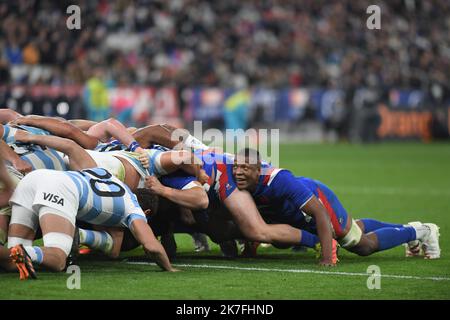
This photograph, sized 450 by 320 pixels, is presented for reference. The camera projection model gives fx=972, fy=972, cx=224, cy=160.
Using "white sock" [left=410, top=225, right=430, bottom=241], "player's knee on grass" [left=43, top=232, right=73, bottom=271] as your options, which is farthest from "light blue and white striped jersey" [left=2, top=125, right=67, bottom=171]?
"white sock" [left=410, top=225, right=430, bottom=241]

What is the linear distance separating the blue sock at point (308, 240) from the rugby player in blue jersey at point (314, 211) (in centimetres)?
12

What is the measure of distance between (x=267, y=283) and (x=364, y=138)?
2299cm

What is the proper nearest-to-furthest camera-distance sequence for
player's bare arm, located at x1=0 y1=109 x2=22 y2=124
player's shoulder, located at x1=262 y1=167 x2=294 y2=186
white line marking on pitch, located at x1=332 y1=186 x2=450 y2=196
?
player's shoulder, located at x1=262 y1=167 x2=294 y2=186
player's bare arm, located at x1=0 y1=109 x2=22 y2=124
white line marking on pitch, located at x1=332 y1=186 x2=450 y2=196

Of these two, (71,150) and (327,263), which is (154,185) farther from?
(327,263)

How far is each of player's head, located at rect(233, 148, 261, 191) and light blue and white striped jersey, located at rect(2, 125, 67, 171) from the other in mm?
1558

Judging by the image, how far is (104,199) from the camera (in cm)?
764

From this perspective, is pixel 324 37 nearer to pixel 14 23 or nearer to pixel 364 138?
pixel 364 138

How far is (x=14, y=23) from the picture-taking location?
69.3 ft

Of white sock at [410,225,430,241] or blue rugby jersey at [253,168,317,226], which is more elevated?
blue rugby jersey at [253,168,317,226]

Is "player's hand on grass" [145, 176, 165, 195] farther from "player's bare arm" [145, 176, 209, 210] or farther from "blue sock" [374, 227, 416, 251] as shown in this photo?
"blue sock" [374, 227, 416, 251]

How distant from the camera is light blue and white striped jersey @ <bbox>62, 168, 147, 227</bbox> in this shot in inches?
299

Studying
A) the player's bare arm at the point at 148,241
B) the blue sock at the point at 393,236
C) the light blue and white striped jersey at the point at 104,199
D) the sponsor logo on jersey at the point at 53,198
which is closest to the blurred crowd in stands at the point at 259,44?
the blue sock at the point at 393,236

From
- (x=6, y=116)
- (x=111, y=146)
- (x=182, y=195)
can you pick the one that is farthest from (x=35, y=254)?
(x=6, y=116)
